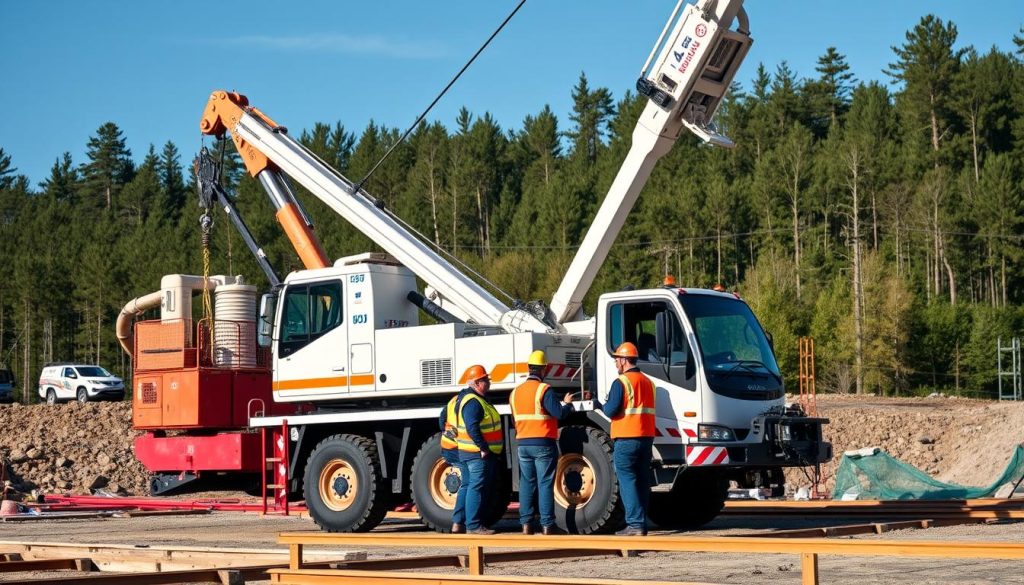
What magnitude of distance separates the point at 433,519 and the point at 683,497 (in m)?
3.12

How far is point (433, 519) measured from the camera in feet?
49.2

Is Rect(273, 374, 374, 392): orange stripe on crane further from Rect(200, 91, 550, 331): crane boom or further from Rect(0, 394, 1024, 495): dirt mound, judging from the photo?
Rect(0, 394, 1024, 495): dirt mound

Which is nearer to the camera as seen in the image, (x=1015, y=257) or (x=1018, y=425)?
(x=1018, y=425)

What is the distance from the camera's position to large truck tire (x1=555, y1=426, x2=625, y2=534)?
13758 mm

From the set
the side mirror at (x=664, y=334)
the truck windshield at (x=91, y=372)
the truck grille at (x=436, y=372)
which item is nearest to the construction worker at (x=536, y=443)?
the side mirror at (x=664, y=334)

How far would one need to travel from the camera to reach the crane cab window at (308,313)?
16438 mm

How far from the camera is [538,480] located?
13578 millimetres

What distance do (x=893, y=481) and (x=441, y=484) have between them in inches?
379

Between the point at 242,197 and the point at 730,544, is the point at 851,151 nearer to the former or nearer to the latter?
the point at 242,197

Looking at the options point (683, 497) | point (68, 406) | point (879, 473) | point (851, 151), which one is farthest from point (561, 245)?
point (683, 497)

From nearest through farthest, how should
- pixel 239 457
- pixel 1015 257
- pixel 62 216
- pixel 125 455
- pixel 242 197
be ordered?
pixel 239 457
pixel 125 455
pixel 1015 257
pixel 242 197
pixel 62 216

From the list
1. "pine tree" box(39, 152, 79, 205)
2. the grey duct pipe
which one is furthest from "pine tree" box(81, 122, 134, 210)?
the grey duct pipe

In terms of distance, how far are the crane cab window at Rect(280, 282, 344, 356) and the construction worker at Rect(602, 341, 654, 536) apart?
14.9 ft

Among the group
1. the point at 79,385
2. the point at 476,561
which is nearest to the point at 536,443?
the point at 476,561
